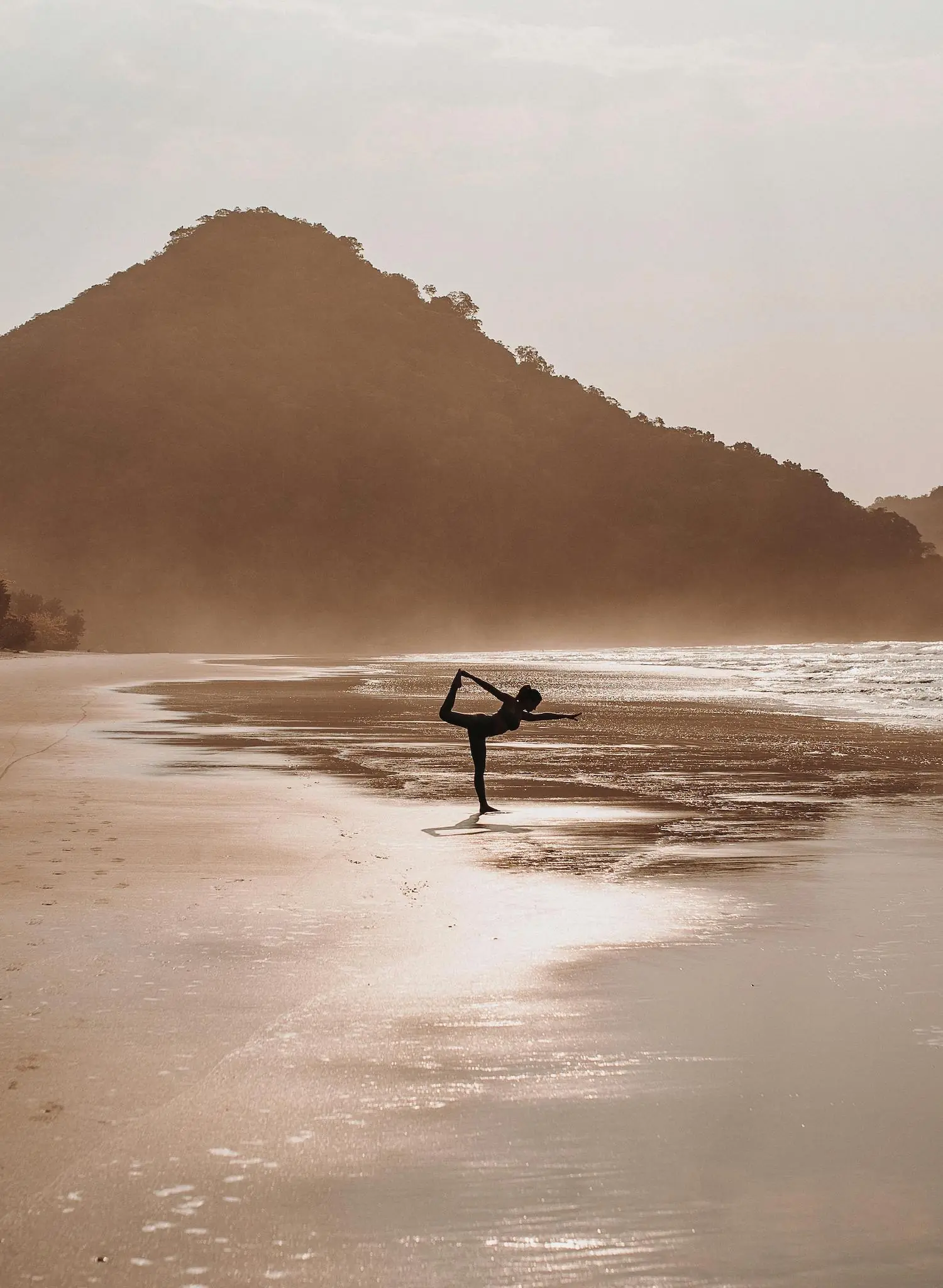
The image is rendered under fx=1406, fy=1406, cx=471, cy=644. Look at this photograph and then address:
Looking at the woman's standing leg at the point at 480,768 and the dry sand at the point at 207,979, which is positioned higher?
the woman's standing leg at the point at 480,768

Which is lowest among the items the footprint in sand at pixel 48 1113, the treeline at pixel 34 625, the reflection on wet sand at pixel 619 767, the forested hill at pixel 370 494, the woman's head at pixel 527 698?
the reflection on wet sand at pixel 619 767

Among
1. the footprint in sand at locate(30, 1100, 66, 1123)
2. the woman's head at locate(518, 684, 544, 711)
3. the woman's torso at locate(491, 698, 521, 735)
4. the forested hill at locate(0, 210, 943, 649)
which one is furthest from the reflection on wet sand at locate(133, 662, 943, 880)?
the forested hill at locate(0, 210, 943, 649)

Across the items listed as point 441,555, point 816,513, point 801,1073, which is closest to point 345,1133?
point 801,1073

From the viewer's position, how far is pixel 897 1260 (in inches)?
138

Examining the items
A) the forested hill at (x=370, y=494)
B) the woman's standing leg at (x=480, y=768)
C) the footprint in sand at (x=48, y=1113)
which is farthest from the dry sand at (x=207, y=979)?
the forested hill at (x=370, y=494)

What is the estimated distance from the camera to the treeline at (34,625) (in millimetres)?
63594

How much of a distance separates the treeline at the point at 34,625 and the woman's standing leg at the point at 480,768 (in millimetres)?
54114

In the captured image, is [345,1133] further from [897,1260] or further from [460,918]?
[460,918]

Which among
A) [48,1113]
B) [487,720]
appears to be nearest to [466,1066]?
[48,1113]

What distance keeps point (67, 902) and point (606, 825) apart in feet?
15.7

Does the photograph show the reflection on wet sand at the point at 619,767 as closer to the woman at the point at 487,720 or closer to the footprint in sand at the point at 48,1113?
the woman at the point at 487,720

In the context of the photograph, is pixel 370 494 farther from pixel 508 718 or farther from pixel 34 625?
pixel 508 718

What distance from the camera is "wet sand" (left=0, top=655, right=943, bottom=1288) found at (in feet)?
11.8

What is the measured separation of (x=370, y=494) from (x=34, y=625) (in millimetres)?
98599
